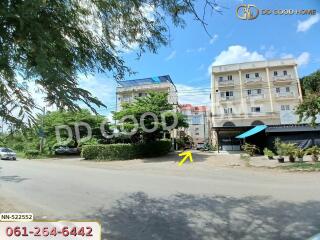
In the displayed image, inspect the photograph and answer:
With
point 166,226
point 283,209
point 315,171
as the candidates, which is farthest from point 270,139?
point 166,226

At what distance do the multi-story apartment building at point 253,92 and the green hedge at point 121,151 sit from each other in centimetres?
1418

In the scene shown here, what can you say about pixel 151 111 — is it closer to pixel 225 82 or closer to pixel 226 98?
pixel 226 98

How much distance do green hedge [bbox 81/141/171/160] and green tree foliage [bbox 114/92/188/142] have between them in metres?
0.87

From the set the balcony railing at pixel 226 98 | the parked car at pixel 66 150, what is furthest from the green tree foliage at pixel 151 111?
the balcony railing at pixel 226 98

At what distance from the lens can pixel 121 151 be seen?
23.1 m

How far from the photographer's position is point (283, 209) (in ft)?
22.7

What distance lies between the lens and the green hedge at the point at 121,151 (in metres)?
23.1

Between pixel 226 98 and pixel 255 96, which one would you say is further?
pixel 226 98

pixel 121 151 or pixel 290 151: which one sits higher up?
pixel 121 151

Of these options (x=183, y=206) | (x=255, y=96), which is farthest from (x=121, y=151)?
(x=255, y=96)

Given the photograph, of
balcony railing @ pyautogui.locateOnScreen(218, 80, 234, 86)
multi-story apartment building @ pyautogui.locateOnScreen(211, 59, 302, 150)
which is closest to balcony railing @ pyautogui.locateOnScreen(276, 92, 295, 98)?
multi-story apartment building @ pyautogui.locateOnScreen(211, 59, 302, 150)

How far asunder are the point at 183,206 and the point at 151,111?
1507 centimetres

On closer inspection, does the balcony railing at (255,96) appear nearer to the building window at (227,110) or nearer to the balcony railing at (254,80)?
the balcony railing at (254,80)

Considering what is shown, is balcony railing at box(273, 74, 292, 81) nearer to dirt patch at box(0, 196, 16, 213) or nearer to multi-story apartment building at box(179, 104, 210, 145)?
multi-story apartment building at box(179, 104, 210, 145)
